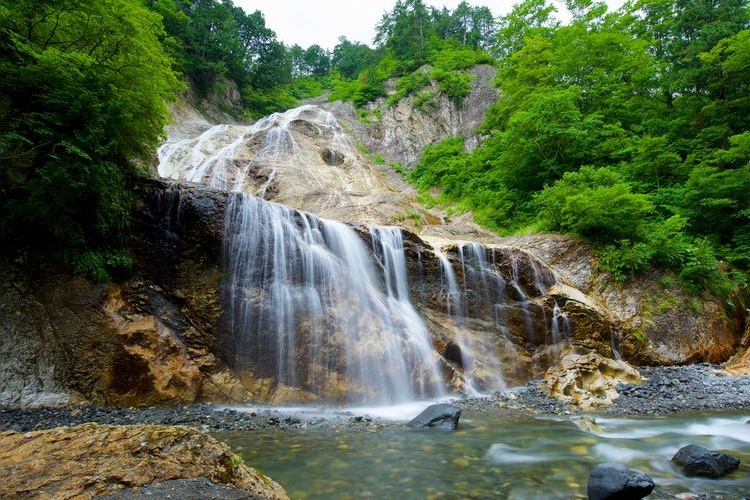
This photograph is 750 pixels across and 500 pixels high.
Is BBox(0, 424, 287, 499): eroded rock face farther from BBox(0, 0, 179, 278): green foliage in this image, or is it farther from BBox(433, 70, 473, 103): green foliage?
BBox(433, 70, 473, 103): green foliage

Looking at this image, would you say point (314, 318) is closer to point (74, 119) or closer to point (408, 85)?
point (74, 119)

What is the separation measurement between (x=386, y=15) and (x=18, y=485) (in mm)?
51576

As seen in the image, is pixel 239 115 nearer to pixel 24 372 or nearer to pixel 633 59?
pixel 633 59

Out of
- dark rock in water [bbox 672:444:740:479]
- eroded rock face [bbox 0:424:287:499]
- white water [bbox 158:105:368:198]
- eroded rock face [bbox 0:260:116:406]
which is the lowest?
dark rock in water [bbox 672:444:740:479]

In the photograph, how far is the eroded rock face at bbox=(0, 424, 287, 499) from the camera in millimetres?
2164

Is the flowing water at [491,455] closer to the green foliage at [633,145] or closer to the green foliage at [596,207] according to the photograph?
the green foliage at [596,207]

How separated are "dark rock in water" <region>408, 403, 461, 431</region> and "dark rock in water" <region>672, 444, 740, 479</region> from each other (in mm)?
2725

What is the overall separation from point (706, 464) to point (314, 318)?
6432mm

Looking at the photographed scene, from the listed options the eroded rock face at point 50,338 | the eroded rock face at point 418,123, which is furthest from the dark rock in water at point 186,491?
the eroded rock face at point 418,123

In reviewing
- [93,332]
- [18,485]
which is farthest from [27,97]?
[18,485]

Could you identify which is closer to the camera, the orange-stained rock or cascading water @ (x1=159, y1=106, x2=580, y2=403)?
the orange-stained rock

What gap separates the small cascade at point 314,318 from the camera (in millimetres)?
7672

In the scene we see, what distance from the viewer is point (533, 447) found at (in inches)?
195

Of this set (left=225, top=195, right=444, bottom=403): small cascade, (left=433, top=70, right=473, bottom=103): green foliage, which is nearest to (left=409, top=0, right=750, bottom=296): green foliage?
(left=225, top=195, right=444, bottom=403): small cascade
